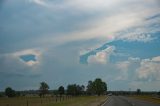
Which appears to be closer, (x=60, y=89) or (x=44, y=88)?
(x=44, y=88)

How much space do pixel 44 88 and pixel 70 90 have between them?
744 inches

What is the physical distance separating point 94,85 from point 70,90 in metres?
24.5

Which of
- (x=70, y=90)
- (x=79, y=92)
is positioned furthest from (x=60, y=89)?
(x=79, y=92)

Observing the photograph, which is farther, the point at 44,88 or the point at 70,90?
the point at 70,90

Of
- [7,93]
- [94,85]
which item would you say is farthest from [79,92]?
[7,93]

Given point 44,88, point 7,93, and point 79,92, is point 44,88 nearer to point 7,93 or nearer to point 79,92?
point 7,93

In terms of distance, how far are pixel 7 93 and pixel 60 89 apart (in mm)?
30780

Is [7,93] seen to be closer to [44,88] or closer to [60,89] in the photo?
[44,88]

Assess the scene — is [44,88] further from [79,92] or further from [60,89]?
[79,92]

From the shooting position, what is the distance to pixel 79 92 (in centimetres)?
Result: 19538

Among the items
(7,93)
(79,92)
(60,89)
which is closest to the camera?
(7,93)

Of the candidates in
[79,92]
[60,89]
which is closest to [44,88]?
[60,89]

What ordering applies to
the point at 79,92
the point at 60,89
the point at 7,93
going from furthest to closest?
the point at 79,92, the point at 60,89, the point at 7,93

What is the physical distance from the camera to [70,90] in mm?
179375
